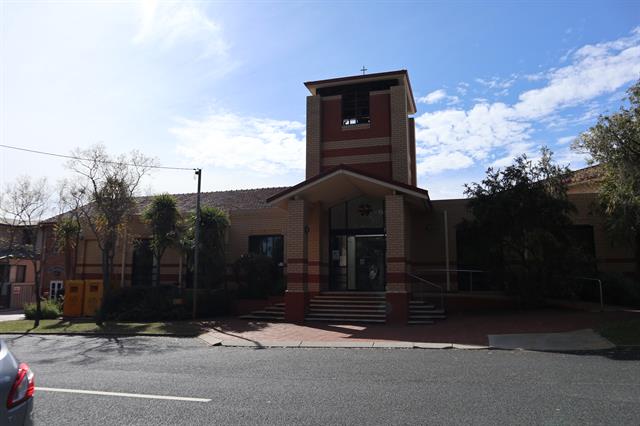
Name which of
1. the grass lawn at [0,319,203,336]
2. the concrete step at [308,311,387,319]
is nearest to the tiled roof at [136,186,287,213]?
the grass lawn at [0,319,203,336]

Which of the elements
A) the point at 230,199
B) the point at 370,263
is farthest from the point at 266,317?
the point at 230,199

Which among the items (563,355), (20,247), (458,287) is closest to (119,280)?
(20,247)

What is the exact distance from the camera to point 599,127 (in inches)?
539

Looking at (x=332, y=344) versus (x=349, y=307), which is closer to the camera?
(x=332, y=344)

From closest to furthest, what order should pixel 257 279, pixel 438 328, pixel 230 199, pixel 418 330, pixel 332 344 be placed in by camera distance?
pixel 332 344 → pixel 418 330 → pixel 438 328 → pixel 257 279 → pixel 230 199

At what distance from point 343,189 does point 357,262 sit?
317 centimetres

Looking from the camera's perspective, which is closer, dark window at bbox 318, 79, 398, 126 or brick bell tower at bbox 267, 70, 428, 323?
brick bell tower at bbox 267, 70, 428, 323

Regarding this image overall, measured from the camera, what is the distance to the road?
5.65 meters

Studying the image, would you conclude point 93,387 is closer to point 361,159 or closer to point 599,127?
point 599,127

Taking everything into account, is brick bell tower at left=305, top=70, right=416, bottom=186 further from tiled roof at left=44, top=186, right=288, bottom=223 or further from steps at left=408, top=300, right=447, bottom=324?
tiled roof at left=44, top=186, right=288, bottom=223

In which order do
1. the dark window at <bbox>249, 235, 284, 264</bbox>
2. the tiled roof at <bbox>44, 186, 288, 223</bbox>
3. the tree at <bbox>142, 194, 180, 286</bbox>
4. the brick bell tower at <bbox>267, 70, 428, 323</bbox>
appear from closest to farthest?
the brick bell tower at <bbox>267, 70, 428, 323</bbox> < the tree at <bbox>142, 194, 180, 286</bbox> < the dark window at <bbox>249, 235, 284, 264</bbox> < the tiled roof at <bbox>44, 186, 288, 223</bbox>

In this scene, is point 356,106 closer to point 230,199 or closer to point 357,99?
point 357,99

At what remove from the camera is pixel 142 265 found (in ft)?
84.6

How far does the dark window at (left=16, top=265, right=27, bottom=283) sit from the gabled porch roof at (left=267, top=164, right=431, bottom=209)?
84.2 ft
